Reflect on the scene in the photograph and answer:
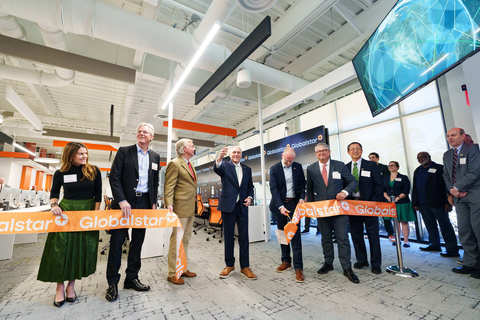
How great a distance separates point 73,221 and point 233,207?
1.53 m

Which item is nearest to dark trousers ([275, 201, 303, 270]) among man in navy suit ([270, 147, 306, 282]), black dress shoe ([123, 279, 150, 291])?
man in navy suit ([270, 147, 306, 282])

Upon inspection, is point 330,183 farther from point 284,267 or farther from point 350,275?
point 284,267

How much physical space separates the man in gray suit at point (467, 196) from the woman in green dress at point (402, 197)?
1.31 meters

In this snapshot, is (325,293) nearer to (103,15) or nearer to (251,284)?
(251,284)

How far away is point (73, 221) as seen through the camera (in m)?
1.97

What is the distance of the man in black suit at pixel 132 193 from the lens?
80.6 inches

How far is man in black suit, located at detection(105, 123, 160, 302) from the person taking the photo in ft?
6.72

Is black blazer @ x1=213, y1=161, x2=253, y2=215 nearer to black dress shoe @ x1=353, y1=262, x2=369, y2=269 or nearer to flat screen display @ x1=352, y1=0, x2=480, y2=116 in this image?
black dress shoe @ x1=353, y1=262, x2=369, y2=269

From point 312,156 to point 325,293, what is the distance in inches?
160

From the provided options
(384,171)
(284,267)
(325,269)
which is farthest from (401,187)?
(284,267)

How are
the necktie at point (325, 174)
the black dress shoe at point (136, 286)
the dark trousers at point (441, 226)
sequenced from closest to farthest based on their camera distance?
the black dress shoe at point (136, 286)
the necktie at point (325, 174)
the dark trousers at point (441, 226)

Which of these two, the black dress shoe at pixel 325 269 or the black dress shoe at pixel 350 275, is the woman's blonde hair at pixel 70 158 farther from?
the black dress shoe at pixel 350 275

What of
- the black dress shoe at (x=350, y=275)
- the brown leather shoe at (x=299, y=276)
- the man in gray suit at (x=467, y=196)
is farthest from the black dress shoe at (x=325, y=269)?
the man in gray suit at (x=467, y=196)

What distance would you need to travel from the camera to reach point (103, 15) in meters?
2.92
